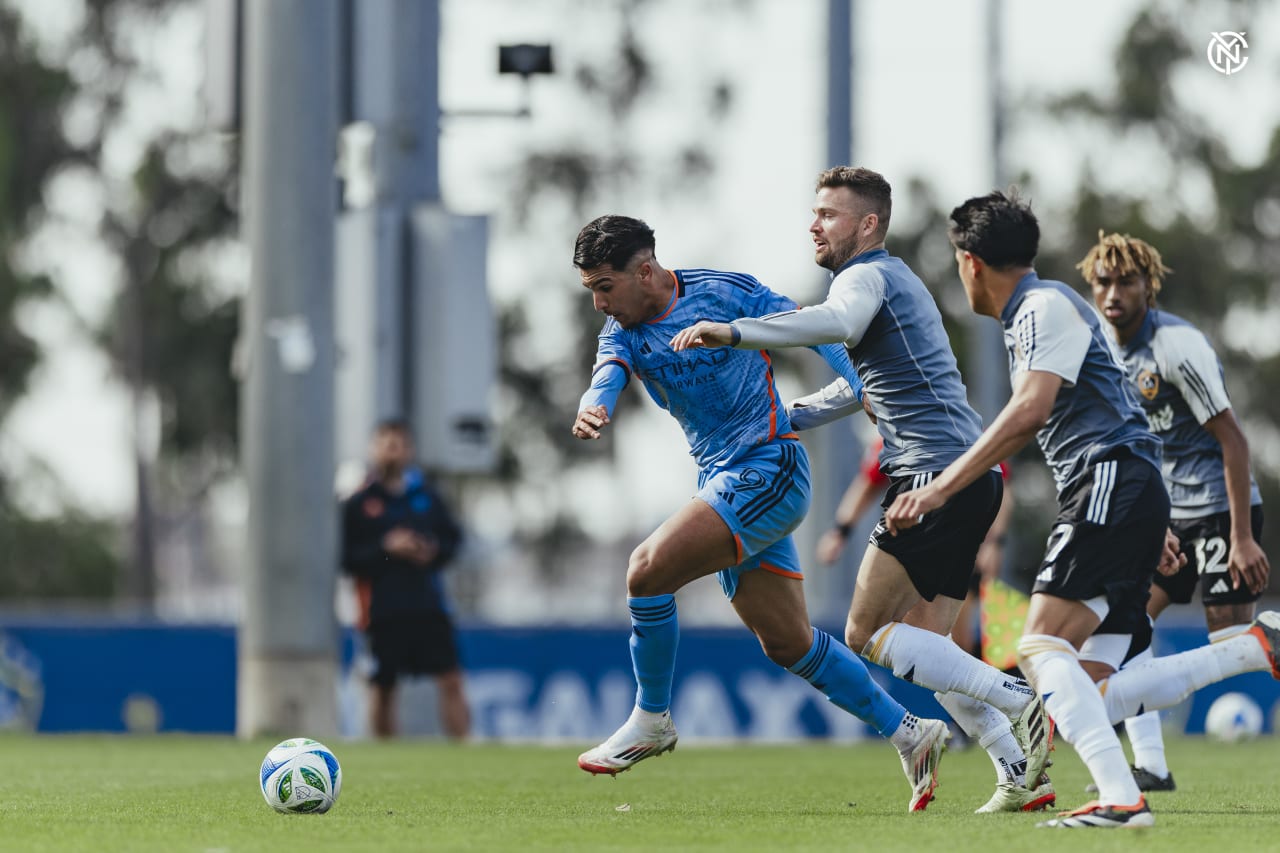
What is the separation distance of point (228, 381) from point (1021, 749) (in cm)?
3087

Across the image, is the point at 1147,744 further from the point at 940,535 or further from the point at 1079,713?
the point at 1079,713

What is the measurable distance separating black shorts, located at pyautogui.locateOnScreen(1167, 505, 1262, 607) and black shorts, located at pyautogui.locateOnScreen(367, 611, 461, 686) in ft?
19.5

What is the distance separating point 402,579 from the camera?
1416 centimetres

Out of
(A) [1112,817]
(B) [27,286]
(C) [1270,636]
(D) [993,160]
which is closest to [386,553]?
(C) [1270,636]

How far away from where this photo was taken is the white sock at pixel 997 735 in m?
7.74

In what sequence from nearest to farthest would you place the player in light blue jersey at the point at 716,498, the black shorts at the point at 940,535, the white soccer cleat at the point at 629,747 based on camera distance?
the black shorts at the point at 940,535 → the player in light blue jersey at the point at 716,498 → the white soccer cleat at the point at 629,747

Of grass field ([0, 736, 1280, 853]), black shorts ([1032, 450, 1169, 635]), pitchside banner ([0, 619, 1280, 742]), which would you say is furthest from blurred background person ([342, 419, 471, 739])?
black shorts ([1032, 450, 1169, 635])

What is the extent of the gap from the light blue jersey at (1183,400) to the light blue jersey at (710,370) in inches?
54.2

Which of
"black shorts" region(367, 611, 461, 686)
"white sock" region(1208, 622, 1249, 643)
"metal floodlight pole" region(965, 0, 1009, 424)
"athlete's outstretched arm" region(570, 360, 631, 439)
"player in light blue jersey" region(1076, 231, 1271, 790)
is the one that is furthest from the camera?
"metal floodlight pole" region(965, 0, 1009, 424)

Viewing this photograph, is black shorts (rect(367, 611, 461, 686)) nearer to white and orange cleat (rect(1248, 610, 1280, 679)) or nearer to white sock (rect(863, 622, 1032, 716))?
white sock (rect(863, 622, 1032, 716))

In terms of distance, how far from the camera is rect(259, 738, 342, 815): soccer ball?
7727 mm

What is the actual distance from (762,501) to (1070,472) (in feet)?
4.32

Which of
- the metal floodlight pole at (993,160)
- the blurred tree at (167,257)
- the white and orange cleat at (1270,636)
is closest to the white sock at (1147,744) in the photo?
the white and orange cleat at (1270,636)

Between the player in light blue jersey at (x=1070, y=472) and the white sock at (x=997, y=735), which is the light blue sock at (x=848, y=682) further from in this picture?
the player in light blue jersey at (x=1070, y=472)
